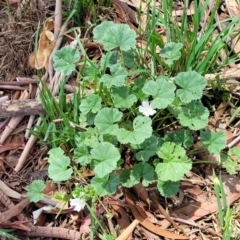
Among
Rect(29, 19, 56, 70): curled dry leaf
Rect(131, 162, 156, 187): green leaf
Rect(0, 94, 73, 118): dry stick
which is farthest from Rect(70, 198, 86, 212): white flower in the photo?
Rect(29, 19, 56, 70): curled dry leaf

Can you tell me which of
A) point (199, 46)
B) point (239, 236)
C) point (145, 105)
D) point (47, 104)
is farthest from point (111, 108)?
point (239, 236)

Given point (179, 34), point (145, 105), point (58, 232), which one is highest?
point (179, 34)

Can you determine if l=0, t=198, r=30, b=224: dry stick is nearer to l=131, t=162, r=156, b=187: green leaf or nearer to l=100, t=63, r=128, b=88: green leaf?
l=131, t=162, r=156, b=187: green leaf

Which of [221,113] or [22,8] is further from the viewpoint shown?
[22,8]

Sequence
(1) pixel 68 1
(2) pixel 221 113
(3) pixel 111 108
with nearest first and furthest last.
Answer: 1. (3) pixel 111 108
2. (2) pixel 221 113
3. (1) pixel 68 1

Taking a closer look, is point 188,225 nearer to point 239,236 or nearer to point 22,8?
point 239,236
